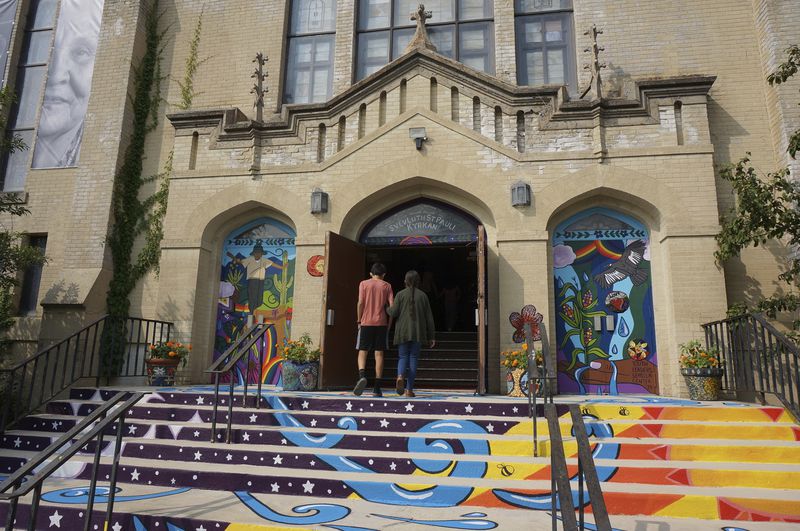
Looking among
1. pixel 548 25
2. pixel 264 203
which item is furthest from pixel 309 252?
pixel 548 25

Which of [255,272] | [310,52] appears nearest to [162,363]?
[255,272]

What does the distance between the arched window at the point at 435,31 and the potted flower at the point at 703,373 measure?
7113 millimetres

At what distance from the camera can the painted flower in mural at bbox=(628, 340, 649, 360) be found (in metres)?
9.98

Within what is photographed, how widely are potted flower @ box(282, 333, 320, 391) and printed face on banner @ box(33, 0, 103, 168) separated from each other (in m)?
7.48

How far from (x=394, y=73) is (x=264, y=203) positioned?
3.64m

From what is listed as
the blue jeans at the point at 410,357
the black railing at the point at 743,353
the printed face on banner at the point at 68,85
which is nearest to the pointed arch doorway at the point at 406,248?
the blue jeans at the point at 410,357

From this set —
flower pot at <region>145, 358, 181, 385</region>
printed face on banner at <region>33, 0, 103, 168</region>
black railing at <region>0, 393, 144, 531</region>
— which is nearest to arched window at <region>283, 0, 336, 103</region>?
printed face on banner at <region>33, 0, 103, 168</region>

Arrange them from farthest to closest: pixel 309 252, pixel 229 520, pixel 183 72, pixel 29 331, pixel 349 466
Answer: pixel 183 72 < pixel 29 331 < pixel 309 252 < pixel 349 466 < pixel 229 520

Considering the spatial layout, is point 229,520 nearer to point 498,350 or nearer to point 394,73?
point 498,350

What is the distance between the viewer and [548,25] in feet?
40.8

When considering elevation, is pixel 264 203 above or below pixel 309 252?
above

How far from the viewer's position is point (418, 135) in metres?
10.7

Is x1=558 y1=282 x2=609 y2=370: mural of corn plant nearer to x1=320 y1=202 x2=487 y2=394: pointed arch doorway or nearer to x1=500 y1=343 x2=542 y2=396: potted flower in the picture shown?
x1=500 y1=343 x2=542 y2=396: potted flower

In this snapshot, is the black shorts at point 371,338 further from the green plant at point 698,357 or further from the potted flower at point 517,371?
the green plant at point 698,357
